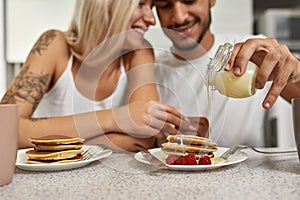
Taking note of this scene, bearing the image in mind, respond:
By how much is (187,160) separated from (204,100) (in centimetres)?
89

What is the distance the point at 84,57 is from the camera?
1.45 metres

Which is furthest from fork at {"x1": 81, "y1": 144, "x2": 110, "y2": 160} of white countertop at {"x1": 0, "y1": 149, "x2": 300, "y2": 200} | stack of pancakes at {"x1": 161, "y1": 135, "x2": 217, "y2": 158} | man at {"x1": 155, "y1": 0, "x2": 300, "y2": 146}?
man at {"x1": 155, "y1": 0, "x2": 300, "y2": 146}

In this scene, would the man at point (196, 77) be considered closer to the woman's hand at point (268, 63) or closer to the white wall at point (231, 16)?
the woman's hand at point (268, 63)

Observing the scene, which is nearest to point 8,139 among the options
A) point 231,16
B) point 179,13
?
point 179,13

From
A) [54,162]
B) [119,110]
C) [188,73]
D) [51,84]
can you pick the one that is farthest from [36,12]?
[54,162]

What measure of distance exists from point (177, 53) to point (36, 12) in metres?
1.39

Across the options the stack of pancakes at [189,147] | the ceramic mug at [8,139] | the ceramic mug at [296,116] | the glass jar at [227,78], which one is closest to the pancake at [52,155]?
the ceramic mug at [8,139]

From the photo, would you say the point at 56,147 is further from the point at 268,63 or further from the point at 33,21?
the point at 33,21

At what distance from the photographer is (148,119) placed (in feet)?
3.61

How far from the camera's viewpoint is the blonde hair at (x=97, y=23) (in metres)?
1.38

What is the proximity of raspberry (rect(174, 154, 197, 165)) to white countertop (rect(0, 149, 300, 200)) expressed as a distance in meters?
0.02

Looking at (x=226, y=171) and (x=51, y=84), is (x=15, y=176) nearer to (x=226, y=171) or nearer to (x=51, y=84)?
(x=226, y=171)

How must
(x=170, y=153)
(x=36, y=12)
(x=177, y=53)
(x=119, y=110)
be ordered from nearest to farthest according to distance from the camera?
1. (x=170, y=153)
2. (x=119, y=110)
3. (x=177, y=53)
4. (x=36, y=12)

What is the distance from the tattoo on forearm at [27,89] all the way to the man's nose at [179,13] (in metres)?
0.55
